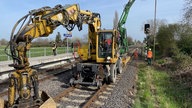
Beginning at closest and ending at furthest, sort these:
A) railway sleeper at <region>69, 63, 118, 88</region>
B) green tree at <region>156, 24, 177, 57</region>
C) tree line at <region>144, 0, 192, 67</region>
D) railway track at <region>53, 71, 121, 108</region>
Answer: railway track at <region>53, 71, 121, 108</region> → railway sleeper at <region>69, 63, 118, 88</region> → tree line at <region>144, 0, 192, 67</region> → green tree at <region>156, 24, 177, 57</region>

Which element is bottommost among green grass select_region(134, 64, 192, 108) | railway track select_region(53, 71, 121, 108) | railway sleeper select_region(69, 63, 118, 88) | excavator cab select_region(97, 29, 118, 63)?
green grass select_region(134, 64, 192, 108)

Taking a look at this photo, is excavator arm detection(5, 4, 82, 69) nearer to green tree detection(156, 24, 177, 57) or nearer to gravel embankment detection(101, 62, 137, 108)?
gravel embankment detection(101, 62, 137, 108)

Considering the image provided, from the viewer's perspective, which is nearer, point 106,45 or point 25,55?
point 25,55

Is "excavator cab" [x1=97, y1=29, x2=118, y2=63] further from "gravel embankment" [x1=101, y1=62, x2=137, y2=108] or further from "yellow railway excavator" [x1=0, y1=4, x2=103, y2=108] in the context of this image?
"yellow railway excavator" [x1=0, y1=4, x2=103, y2=108]

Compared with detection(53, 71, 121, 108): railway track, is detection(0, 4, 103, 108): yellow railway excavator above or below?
above

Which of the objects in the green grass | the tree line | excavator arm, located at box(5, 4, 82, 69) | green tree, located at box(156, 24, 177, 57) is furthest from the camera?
green tree, located at box(156, 24, 177, 57)

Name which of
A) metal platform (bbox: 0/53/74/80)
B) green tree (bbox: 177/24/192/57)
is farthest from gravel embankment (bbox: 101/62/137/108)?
green tree (bbox: 177/24/192/57)

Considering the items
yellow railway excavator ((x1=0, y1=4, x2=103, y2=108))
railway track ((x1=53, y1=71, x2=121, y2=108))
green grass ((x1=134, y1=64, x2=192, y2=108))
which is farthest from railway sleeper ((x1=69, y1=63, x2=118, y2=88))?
yellow railway excavator ((x1=0, y1=4, x2=103, y2=108))

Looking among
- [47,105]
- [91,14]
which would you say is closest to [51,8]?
[47,105]

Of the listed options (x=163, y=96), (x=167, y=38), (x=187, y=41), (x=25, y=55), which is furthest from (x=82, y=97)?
(x=167, y=38)

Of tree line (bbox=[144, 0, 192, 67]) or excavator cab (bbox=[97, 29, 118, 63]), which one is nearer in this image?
excavator cab (bbox=[97, 29, 118, 63])

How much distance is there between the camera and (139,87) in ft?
44.3

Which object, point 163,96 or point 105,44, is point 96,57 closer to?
point 105,44

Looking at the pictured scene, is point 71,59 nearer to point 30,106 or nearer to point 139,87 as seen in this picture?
point 139,87
